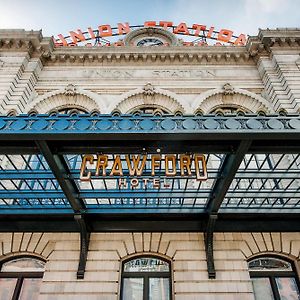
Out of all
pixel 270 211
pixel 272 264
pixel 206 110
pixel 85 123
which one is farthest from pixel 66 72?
pixel 272 264

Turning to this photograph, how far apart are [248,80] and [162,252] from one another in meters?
10.4

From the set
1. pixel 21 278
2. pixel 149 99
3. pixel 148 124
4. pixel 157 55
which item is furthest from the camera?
pixel 157 55

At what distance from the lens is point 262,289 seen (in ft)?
28.5

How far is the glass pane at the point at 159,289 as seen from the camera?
855cm

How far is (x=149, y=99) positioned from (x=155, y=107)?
1.66ft

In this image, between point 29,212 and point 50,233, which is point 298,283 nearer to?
point 50,233

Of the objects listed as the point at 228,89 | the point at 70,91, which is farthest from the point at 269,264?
the point at 70,91

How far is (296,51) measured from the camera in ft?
49.8

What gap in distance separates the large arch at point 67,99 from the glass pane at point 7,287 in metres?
8.01

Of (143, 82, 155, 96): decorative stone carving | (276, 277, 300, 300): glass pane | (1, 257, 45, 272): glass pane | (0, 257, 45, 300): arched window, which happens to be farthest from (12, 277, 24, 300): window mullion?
(143, 82, 155, 96): decorative stone carving

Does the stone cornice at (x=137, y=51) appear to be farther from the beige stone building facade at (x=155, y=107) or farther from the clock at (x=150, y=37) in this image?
the clock at (x=150, y=37)

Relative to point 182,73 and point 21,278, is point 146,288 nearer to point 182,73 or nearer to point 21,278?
point 21,278

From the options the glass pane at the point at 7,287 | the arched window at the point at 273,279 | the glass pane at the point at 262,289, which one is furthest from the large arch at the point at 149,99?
the glass pane at the point at 7,287

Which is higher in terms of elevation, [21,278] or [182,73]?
[182,73]
